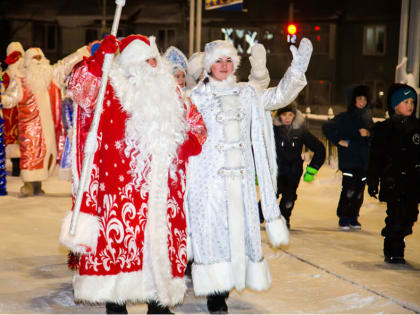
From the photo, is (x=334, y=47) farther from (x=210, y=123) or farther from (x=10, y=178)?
(x=210, y=123)

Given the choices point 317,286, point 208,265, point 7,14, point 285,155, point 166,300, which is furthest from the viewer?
point 7,14

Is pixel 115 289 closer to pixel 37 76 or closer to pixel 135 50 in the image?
pixel 135 50

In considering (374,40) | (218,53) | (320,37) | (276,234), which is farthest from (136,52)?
(320,37)

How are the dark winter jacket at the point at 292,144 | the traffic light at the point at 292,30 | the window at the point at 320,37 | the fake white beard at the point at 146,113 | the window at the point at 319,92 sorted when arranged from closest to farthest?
the fake white beard at the point at 146,113, the dark winter jacket at the point at 292,144, the traffic light at the point at 292,30, the window at the point at 320,37, the window at the point at 319,92

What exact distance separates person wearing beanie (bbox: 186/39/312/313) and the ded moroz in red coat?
356mm

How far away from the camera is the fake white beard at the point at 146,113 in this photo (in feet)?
14.8

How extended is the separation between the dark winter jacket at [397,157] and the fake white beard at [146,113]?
102 inches

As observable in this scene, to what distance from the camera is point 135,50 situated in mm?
4539

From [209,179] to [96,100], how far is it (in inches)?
39.3

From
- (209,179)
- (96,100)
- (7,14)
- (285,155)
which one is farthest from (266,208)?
(7,14)

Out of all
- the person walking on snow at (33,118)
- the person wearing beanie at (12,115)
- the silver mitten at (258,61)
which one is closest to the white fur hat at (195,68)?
the silver mitten at (258,61)

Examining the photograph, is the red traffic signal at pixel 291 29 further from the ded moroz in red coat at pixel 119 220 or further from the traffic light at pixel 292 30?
the ded moroz in red coat at pixel 119 220

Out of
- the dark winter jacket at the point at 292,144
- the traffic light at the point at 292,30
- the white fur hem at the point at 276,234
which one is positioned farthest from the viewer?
the traffic light at the point at 292,30

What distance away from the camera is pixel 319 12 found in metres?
40.5
